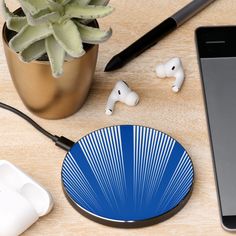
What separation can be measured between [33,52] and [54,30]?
0.03 meters

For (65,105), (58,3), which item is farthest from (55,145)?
(58,3)

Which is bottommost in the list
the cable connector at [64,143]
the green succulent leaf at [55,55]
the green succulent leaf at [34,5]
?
the cable connector at [64,143]

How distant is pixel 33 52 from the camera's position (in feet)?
2.33

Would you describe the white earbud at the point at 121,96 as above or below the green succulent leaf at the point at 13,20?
below

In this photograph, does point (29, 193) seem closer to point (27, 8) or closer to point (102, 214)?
point (102, 214)

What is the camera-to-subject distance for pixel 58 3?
0.71 m

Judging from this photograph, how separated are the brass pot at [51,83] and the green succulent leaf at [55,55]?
30mm

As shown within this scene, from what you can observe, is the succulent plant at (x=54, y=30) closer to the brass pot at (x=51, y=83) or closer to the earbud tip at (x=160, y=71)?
the brass pot at (x=51, y=83)

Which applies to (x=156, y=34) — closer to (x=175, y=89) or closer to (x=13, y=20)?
(x=175, y=89)

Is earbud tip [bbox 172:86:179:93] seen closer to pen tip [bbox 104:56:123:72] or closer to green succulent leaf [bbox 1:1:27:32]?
pen tip [bbox 104:56:123:72]

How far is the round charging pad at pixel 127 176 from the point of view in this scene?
0.70m

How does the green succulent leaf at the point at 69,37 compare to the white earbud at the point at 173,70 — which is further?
the white earbud at the point at 173,70

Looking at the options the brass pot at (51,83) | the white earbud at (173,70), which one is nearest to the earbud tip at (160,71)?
the white earbud at (173,70)

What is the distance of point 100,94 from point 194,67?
0.44 ft
